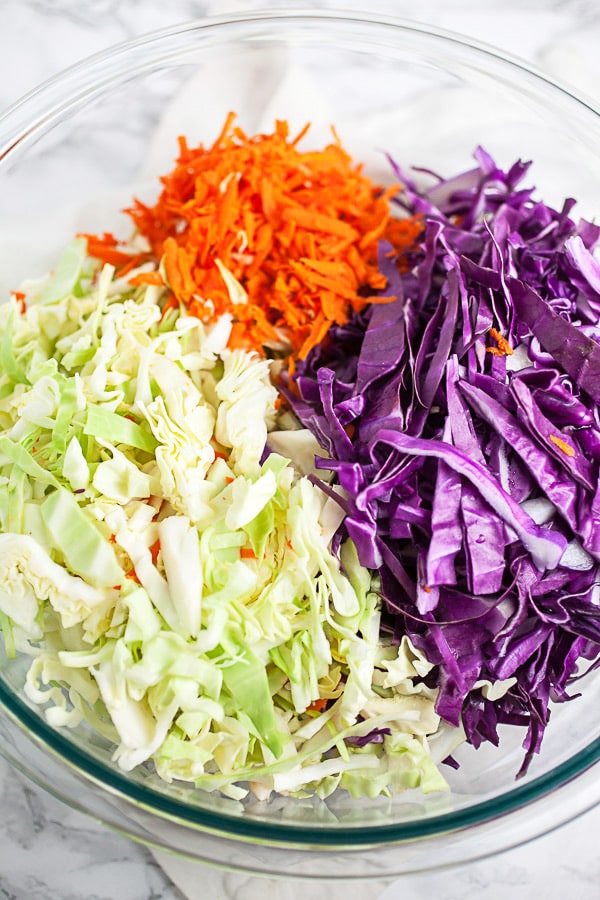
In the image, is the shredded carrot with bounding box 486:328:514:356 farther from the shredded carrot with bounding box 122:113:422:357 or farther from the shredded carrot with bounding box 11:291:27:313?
the shredded carrot with bounding box 11:291:27:313

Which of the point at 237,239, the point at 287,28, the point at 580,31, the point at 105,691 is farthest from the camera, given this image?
the point at 580,31

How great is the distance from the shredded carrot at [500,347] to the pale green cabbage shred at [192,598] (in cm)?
36

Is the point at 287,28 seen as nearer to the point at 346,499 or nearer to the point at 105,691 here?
the point at 346,499

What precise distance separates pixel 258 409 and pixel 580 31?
152cm

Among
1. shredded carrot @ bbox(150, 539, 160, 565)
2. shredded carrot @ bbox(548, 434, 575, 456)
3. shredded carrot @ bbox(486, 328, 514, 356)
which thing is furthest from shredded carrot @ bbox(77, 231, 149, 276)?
shredded carrot @ bbox(548, 434, 575, 456)

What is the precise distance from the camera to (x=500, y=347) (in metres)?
1.30

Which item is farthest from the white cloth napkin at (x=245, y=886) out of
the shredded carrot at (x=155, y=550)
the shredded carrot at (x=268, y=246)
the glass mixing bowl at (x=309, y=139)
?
the shredded carrot at (x=268, y=246)

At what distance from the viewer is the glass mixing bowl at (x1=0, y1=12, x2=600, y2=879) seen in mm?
1286

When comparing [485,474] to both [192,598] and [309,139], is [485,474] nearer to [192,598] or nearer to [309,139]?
[192,598]

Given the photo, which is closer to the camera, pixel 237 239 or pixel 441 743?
pixel 441 743

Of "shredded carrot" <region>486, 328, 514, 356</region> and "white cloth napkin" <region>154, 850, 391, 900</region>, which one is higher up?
"shredded carrot" <region>486, 328, 514, 356</region>

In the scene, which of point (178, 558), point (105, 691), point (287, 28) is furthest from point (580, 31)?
point (105, 691)

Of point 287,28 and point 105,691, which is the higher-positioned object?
point 287,28

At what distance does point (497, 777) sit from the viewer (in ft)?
4.61
